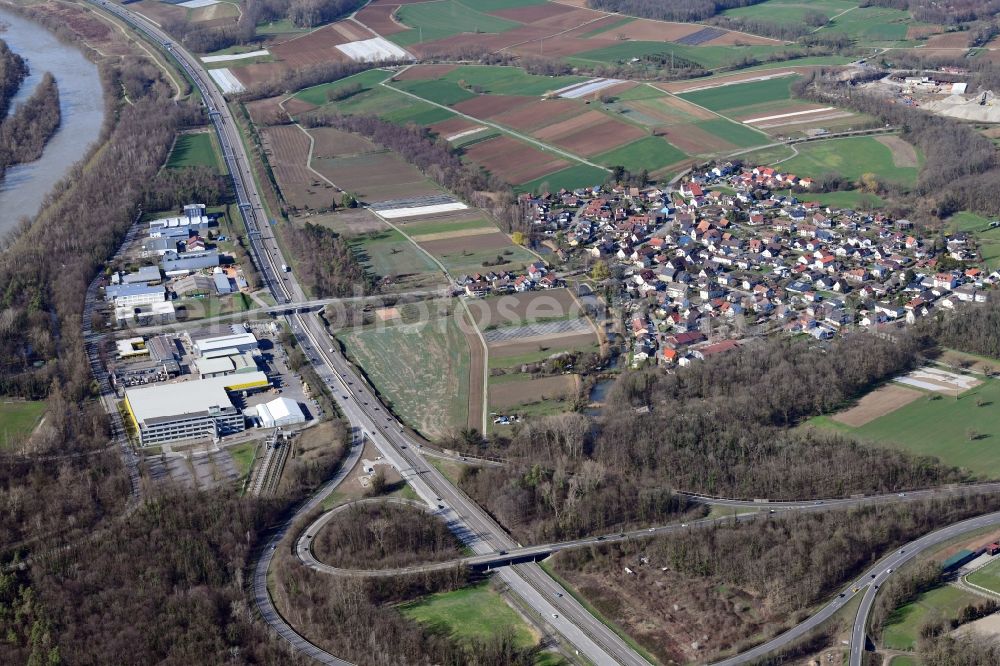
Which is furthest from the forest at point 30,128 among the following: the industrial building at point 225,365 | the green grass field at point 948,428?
the green grass field at point 948,428

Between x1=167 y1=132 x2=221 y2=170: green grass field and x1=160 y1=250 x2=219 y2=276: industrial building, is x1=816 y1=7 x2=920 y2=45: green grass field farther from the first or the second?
x1=160 y1=250 x2=219 y2=276: industrial building

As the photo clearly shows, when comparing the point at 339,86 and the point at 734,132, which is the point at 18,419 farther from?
the point at 339,86

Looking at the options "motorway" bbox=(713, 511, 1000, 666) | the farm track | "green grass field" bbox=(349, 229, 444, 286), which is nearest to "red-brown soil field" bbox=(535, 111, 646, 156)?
the farm track

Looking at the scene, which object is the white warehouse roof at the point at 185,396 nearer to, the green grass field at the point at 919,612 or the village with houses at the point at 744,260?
the village with houses at the point at 744,260

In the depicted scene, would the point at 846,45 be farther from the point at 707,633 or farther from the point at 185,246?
the point at 707,633

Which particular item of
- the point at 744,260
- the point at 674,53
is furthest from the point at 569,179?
the point at 674,53

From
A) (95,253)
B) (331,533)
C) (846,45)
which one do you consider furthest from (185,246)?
(846,45)
